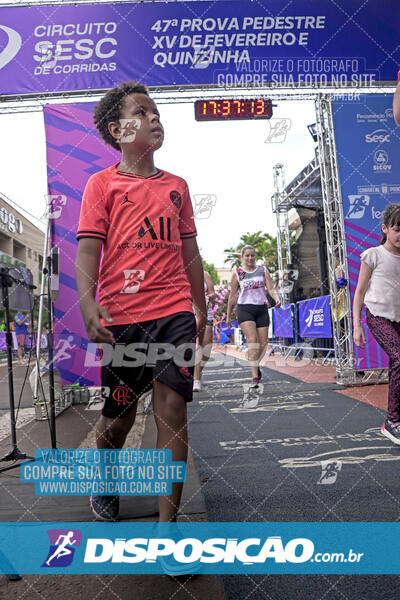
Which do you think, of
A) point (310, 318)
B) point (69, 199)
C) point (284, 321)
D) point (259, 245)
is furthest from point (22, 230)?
point (259, 245)

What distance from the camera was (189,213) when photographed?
219 cm

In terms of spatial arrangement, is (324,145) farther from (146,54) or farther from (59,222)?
(59,222)

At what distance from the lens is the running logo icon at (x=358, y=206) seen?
7.10 m

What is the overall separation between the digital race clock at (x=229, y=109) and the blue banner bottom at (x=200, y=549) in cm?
557

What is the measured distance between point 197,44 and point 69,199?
2604 mm

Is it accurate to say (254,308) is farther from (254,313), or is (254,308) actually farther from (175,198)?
(175,198)

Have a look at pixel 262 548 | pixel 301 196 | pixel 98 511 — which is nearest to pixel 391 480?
pixel 262 548

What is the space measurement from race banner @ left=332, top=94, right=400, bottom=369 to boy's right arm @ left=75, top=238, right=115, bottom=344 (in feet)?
19.0

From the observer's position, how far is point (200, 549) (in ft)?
5.71

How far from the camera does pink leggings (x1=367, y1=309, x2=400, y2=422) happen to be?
11.5 ft

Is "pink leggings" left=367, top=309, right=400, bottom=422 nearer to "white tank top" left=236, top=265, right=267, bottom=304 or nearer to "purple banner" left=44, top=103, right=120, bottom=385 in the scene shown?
"white tank top" left=236, top=265, right=267, bottom=304

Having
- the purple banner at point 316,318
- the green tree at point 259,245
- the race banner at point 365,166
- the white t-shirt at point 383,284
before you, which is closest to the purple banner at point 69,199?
the white t-shirt at point 383,284

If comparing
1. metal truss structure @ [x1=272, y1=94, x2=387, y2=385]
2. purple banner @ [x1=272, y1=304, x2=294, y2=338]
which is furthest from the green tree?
metal truss structure @ [x1=272, y1=94, x2=387, y2=385]

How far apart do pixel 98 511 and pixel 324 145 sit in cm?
653
